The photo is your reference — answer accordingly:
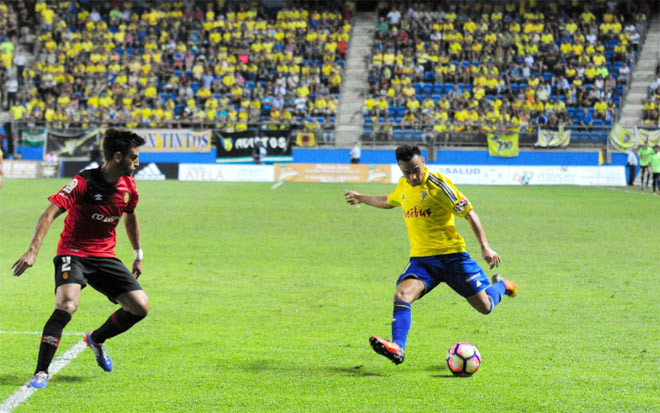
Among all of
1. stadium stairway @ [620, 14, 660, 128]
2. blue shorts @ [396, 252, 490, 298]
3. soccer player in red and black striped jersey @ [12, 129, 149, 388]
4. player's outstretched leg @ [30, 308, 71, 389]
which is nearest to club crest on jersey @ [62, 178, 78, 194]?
soccer player in red and black striped jersey @ [12, 129, 149, 388]

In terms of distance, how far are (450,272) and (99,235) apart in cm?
309

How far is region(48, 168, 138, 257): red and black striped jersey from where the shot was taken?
21.3 feet

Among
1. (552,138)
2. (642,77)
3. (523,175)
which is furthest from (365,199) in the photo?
(642,77)

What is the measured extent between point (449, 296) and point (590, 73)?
36714mm

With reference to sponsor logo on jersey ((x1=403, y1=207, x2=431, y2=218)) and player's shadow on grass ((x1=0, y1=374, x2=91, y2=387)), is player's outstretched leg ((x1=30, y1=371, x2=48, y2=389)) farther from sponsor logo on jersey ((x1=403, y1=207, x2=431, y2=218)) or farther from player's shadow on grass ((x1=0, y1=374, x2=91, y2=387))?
sponsor logo on jersey ((x1=403, y1=207, x2=431, y2=218))

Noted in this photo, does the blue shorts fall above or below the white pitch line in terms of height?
above

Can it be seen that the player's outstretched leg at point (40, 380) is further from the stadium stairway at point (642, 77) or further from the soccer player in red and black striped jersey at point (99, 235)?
the stadium stairway at point (642, 77)

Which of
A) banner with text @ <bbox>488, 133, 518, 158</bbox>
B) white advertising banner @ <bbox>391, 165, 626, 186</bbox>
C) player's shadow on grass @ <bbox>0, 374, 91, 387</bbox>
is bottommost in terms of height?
white advertising banner @ <bbox>391, 165, 626, 186</bbox>

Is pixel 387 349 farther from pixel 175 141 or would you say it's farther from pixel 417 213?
pixel 175 141

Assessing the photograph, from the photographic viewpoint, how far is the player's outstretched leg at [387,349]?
6.61 metres

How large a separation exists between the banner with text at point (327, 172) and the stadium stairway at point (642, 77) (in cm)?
1308

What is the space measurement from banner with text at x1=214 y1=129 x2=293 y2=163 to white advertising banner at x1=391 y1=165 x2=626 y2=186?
5.85 meters

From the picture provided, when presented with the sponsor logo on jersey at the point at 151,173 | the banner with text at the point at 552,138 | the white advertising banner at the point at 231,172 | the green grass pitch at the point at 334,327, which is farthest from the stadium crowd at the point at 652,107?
the green grass pitch at the point at 334,327

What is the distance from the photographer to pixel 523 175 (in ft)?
124
